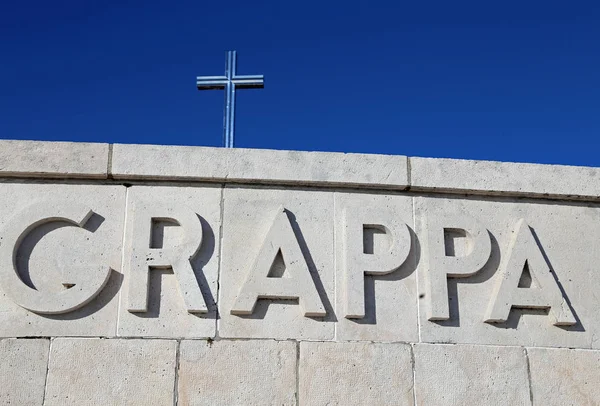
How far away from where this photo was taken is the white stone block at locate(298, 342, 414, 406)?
17.7 ft

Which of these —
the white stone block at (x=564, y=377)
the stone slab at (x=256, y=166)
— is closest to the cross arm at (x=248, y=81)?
the stone slab at (x=256, y=166)

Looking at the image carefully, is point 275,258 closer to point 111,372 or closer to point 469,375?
point 111,372

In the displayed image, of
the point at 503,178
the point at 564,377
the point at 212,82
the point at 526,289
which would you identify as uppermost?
the point at 212,82

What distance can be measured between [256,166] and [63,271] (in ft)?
5.25

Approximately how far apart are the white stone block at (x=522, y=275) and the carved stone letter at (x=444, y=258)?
15 millimetres

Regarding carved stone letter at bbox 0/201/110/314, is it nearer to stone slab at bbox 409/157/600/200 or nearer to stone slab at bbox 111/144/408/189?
stone slab at bbox 111/144/408/189

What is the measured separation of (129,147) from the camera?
580 cm

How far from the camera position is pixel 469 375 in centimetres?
554

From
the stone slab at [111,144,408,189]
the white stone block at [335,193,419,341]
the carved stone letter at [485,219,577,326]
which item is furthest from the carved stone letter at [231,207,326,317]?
the carved stone letter at [485,219,577,326]

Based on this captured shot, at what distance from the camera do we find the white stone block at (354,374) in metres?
5.38

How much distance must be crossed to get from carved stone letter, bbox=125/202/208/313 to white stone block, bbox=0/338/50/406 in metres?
0.68

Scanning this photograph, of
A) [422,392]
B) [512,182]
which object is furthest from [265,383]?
[512,182]

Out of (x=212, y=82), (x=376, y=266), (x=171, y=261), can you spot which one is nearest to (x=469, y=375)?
(x=376, y=266)

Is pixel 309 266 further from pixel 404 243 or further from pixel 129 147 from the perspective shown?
pixel 129 147
